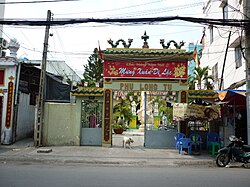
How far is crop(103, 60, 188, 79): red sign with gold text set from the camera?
13961mm

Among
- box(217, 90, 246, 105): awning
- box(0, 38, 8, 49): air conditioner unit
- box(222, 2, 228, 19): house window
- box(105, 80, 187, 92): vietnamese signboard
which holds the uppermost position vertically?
box(222, 2, 228, 19): house window

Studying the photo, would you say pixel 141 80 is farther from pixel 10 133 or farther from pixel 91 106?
pixel 10 133

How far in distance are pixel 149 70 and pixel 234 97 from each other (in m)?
4.59

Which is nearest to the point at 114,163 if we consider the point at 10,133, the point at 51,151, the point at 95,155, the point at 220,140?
the point at 95,155

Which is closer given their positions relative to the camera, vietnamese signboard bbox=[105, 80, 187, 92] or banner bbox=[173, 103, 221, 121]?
banner bbox=[173, 103, 221, 121]

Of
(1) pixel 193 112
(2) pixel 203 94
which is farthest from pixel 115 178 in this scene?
(2) pixel 203 94

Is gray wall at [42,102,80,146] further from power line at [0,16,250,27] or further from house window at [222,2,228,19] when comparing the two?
house window at [222,2,228,19]

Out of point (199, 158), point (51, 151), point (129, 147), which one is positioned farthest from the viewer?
point (129, 147)

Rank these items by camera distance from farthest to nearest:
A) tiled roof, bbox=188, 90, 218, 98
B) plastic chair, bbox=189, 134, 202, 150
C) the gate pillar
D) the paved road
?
the gate pillar, tiled roof, bbox=188, 90, 218, 98, plastic chair, bbox=189, 134, 202, 150, the paved road

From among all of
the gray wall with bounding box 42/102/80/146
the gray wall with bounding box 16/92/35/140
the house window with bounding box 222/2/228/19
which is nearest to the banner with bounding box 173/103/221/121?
the gray wall with bounding box 42/102/80/146

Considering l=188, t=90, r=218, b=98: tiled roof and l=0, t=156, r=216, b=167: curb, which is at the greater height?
l=188, t=90, r=218, b=98: tiled roof

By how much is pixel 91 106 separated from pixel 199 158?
6593 mm

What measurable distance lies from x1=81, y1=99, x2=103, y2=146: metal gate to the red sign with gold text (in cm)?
189

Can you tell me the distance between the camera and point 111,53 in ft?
45.4
